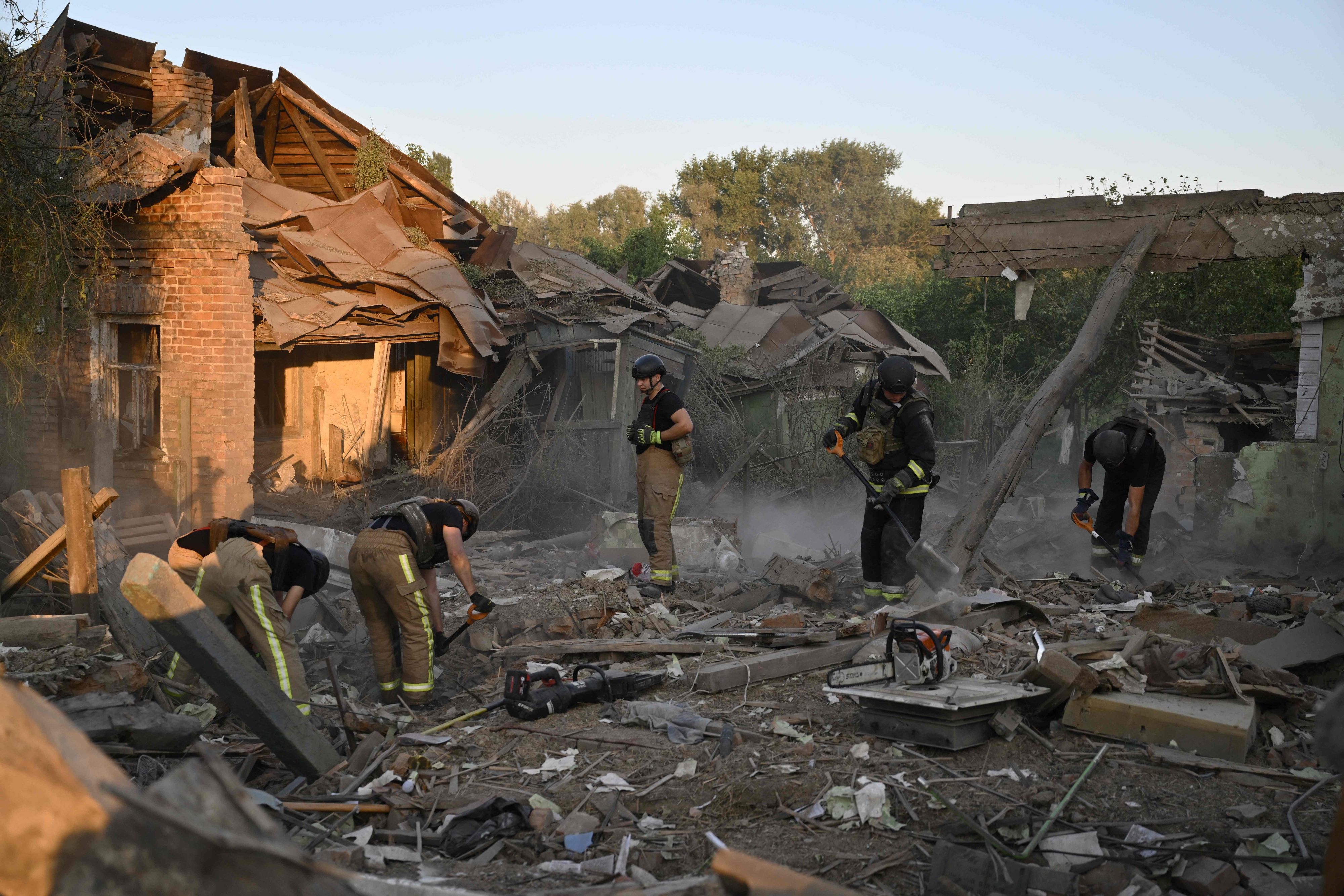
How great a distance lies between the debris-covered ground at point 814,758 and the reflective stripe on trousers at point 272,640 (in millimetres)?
315

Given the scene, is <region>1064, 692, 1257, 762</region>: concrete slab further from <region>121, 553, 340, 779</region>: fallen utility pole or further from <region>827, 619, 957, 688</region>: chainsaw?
<region>121, 553, 340, 779</region>: fallen utility pole

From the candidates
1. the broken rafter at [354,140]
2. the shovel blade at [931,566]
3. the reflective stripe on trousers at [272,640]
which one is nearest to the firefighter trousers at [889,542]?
the shovel blade at [931,566]

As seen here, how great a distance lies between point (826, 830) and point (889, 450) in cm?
425

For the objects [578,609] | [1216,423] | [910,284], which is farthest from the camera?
[910,284]

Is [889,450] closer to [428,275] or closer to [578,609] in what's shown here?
[578,609]

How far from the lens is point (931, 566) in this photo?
721 centimetres

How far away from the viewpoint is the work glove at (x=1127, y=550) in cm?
839

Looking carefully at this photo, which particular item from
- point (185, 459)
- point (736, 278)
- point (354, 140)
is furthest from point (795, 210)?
point (185, 459)

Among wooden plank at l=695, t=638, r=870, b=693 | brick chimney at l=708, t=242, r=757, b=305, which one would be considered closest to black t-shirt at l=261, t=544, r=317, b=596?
wooden plank at l=695, t=638, r=870, b=693

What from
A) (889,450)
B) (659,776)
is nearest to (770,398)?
(889,450)

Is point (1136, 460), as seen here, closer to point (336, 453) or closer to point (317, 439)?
point (336, 453)

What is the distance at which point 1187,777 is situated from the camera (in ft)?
14.2

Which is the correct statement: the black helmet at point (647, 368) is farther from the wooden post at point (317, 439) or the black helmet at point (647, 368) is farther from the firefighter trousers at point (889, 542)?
the wooden post at point (317, 439)

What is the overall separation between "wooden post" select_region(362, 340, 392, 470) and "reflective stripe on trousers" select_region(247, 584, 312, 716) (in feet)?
21.9
